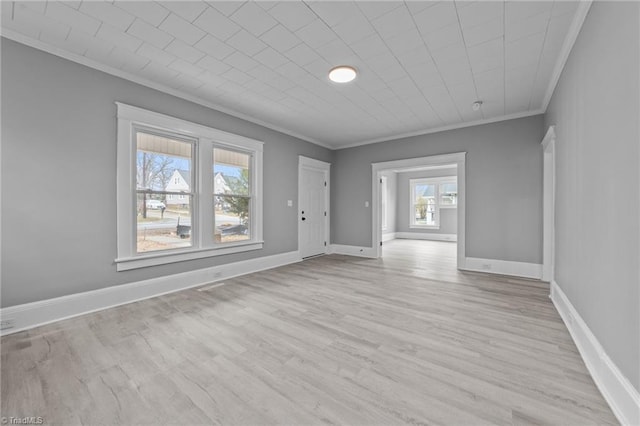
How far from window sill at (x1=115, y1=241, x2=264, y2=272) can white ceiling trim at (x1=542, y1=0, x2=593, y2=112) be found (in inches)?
185

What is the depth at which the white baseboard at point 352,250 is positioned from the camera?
611 centimetres

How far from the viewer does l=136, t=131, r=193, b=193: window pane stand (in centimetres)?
331

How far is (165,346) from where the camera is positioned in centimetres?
213

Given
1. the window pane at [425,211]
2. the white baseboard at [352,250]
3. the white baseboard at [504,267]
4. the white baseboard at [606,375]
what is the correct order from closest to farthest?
the white baseboard at [606,375] < the white baseboard at [504,267] < the white baseboard at [352,250] < the window pane at [425,211]

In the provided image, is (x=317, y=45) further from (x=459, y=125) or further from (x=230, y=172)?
(x=459, y=125)

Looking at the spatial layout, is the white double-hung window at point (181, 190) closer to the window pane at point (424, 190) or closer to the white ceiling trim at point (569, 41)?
the white ceiling trim at point (569, 41)

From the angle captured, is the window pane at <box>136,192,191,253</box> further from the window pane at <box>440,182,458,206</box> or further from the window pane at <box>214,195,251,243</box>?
the window pane at <box>440,182,458,206</box>

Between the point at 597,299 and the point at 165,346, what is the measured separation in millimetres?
3269

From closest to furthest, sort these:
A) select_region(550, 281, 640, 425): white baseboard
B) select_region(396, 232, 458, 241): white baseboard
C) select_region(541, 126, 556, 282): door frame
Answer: select_region(550, 281, 640, 425): white baseboard, select_region(541, 126, 556, 282): door frame, select_region(396, 232, 458, 241): white baseboard

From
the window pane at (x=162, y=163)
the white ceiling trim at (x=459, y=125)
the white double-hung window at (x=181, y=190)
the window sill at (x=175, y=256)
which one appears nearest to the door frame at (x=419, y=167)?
the white ceiling trim at (x=459, y=125)

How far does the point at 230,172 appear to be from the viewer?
4.40m

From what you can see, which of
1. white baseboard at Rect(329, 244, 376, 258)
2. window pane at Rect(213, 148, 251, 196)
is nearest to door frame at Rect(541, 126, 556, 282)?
white baseboard at Rect(329, 244, 376, 258)

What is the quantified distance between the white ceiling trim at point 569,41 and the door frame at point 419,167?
1718 millimetres

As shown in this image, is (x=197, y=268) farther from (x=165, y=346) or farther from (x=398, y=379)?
(x=398, y=379)
